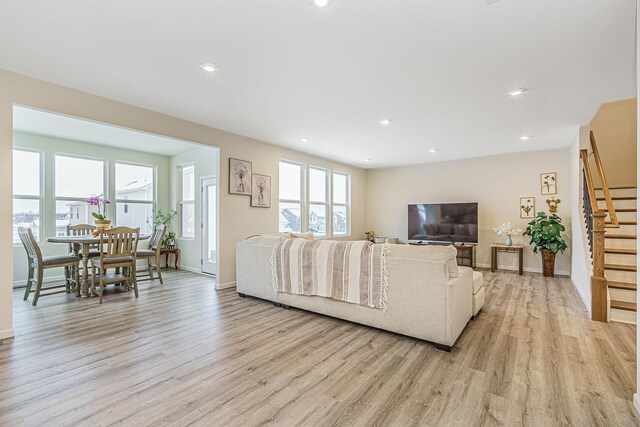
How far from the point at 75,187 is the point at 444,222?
755cm

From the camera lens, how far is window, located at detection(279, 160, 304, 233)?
6105 mm

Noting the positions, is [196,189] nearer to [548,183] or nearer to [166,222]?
[166,222]

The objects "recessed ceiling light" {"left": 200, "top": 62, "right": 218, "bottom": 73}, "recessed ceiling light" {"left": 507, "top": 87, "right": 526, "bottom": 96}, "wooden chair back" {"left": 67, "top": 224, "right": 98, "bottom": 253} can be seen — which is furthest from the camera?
"wooden chair back" {"left": 67, "top": 224, "right": 98, "bottom": 253}

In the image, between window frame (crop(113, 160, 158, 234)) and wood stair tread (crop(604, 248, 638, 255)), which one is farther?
window frame (crop(113, 160, 158, 234))

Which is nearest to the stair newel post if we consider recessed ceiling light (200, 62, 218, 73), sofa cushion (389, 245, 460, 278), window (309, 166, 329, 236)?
sofa cushion (389, 245, 460, 278)

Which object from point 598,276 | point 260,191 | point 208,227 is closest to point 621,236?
point 598,276

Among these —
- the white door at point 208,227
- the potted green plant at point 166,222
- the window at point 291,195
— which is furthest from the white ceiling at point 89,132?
the window at point 291,195

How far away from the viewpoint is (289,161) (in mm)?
6109

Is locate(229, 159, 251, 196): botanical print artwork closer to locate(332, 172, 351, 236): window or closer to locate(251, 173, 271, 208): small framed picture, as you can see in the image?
locate(251, 173, 271, 208): small framed picture

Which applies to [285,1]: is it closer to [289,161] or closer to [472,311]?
[472,311]

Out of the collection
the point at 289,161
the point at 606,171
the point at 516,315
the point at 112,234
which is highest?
the point at 289,161

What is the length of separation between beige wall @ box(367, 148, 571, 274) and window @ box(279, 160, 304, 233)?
2763 mm

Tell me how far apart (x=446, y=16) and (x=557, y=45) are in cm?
106

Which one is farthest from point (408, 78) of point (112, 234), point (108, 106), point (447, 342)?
point (112, 234)
